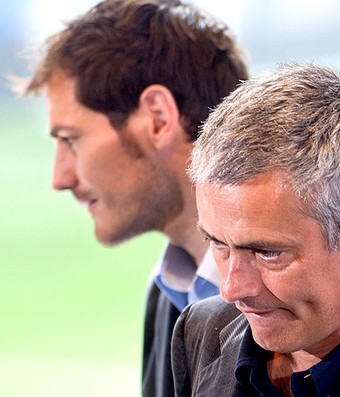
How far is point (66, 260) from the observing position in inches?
250

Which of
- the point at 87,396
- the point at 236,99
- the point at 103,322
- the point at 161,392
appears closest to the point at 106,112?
the point at 161,392

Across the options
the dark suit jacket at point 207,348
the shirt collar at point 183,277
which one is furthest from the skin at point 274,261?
the shirt collar at point 183,277

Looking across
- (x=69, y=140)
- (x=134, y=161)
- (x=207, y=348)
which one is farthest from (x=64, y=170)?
(x=207, y=348)

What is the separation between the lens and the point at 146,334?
2529 millimetres

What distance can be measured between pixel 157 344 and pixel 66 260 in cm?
394

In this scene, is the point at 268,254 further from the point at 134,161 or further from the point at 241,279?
the point at 134,161

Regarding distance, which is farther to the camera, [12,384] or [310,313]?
[12,384]

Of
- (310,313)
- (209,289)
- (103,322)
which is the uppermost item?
(310,313)

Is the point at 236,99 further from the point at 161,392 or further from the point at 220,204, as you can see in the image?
the point at 161,392

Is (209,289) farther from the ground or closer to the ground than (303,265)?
closer to the ground

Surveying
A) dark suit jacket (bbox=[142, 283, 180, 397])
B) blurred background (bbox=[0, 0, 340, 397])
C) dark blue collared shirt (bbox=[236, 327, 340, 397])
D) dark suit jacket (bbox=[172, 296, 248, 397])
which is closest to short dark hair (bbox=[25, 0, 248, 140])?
dark suit jacket (bbox=[142, 283, 180, 397])

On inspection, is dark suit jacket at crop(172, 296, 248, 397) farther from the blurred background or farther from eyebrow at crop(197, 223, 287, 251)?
the blurred background

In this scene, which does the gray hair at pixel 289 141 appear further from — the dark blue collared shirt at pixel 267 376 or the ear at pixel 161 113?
the ear at pixel 161 113

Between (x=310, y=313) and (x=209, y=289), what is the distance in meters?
0.87
